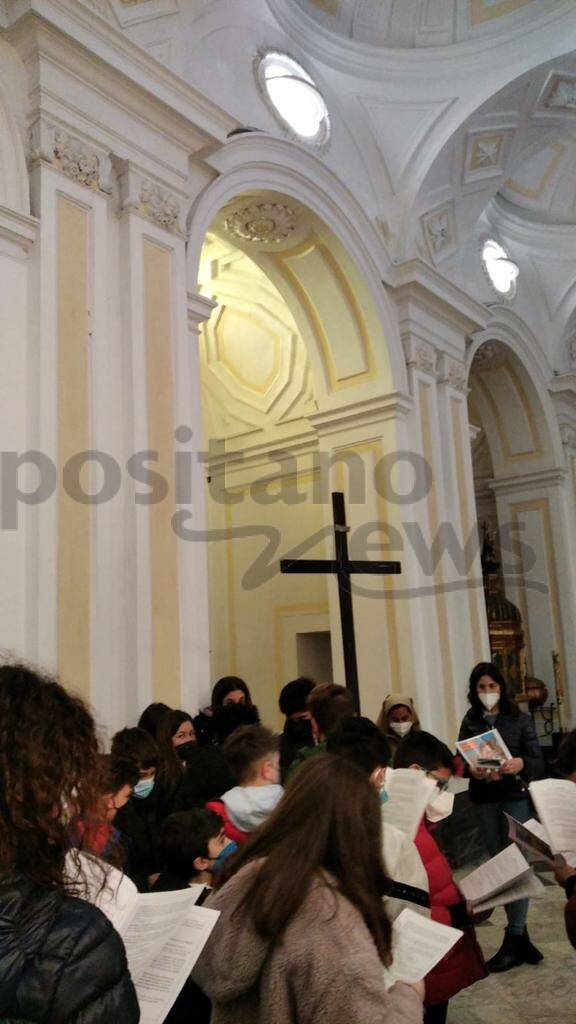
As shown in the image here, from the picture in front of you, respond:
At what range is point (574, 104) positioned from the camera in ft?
34.7

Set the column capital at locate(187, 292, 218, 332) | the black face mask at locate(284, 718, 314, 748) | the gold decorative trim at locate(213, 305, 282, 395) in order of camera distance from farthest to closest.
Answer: the gold decorative trim at locate(213, 305, 282, 395) → the column capital at locate(187, 292, 218, 332) → the black face mask at locate(284, 718, 314, 748)

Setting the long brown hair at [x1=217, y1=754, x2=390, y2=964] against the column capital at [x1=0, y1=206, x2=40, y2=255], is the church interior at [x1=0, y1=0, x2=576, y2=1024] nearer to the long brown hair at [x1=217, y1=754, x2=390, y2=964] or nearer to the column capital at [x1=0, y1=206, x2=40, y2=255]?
the column capital at [x1=0, y1=206, x2=40, y2=255]

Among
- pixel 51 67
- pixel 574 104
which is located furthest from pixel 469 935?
pixel 574 104

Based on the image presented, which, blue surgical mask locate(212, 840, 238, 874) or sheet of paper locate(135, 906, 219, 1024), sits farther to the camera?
blue surgical mask locate(212, 840, 238, 874)

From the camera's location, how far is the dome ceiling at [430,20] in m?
9.48

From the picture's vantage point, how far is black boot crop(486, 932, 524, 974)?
4602 millimetres

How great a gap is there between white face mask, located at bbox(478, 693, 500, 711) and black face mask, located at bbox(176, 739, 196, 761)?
6.34 feet

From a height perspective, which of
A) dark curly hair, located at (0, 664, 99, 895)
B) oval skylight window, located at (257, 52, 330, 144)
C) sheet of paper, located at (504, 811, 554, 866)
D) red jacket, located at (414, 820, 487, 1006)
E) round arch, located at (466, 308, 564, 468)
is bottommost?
red jacket, located at (414, 820, 487, 1006)

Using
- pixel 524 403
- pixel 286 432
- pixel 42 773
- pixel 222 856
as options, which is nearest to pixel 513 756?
pixel 222 856

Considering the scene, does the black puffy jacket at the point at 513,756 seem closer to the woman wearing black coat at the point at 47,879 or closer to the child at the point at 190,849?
the child at the point at 190,849

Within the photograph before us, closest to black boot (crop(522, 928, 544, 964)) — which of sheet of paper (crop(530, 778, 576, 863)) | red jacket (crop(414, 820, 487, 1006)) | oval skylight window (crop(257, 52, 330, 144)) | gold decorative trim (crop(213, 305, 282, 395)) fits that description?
red jacket (crop(414, 820, 487, 1006))

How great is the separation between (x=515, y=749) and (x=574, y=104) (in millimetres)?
8585

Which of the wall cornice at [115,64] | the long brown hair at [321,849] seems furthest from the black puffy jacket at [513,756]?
the wall cornice at [115,64]

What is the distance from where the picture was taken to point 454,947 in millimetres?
3178
